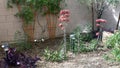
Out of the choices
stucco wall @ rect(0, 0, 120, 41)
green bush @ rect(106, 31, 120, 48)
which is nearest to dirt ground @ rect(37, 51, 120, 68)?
green bush @ rect(106, 31, 120, 48)

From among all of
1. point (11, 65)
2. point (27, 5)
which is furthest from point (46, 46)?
point (11, 65)

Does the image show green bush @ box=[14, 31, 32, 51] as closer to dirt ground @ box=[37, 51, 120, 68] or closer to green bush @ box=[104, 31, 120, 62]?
dirt ground @ box=[37, 51, 120, 68]

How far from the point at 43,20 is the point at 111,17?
1.84 m

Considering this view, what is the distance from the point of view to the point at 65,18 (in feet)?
18.1

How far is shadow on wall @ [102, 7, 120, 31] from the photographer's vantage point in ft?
24.1

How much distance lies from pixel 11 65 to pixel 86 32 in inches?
98.9

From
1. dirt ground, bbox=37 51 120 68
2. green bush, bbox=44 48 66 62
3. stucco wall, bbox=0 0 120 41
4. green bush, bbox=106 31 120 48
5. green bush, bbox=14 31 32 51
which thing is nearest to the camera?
dirt ground, bbox=37 51 120 68

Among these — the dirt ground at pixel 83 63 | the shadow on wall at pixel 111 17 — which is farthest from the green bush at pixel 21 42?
the shadow on wall at pixel 111 17

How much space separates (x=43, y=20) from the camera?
6992 millimetres

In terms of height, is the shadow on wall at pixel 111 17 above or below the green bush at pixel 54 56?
above

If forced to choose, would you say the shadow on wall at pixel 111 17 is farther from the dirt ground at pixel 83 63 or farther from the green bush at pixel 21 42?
the green bush at pixel 21 42

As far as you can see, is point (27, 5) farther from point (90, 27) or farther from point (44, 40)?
point (90, 27)

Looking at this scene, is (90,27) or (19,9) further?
(90,27)

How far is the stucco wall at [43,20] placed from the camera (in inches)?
260
